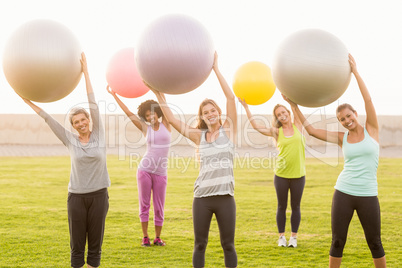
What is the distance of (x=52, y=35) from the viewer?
11.6 feet

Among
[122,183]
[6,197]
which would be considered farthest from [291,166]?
[122,183]

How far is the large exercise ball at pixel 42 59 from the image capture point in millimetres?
3480

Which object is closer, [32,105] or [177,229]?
[32,105]

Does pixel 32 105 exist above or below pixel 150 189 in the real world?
above

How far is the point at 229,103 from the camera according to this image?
3646 mm

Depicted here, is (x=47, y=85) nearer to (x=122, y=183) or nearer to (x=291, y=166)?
(x=291, y=166)

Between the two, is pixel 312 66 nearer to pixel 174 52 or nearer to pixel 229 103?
pixel 229 103

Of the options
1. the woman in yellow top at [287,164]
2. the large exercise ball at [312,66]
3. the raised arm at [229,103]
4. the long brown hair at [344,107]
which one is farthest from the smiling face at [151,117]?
the long brown hair at [344,107]

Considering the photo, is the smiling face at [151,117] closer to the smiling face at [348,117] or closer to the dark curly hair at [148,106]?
the dark curly hair at [148,106]

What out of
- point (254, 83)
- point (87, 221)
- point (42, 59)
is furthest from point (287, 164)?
point (42, 59)

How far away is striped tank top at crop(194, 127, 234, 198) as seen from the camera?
139 inches

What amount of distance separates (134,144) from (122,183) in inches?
479

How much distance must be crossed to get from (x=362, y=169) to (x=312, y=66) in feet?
3.44

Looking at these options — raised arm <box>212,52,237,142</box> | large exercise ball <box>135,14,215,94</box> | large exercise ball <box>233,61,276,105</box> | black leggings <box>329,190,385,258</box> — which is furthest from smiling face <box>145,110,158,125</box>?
black leggings <box>329,190,385,258</box>
